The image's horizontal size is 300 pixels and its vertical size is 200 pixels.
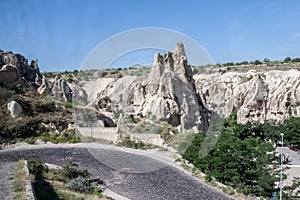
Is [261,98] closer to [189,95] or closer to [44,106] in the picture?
[189,95]

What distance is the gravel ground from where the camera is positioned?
670cm

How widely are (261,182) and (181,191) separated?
7.58 ft

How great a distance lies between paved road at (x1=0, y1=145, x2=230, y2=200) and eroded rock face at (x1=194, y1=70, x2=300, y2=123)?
11.4 m

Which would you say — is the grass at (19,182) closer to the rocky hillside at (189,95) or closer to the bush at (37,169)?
the bush at (37,169)

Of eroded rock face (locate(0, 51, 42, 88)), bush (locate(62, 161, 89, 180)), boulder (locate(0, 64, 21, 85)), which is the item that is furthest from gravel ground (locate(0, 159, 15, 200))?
eroded rock face (locate(0, 51, 42, 88))

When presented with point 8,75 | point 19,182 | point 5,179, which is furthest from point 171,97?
point 19,182

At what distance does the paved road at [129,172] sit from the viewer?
Answer: 9043 mm

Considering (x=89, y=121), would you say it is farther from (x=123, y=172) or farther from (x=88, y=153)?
(x=123, y=172)

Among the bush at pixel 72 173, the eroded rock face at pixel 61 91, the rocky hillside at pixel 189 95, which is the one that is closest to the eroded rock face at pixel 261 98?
the rocky hillside at pixel 189 95

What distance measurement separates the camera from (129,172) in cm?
1064

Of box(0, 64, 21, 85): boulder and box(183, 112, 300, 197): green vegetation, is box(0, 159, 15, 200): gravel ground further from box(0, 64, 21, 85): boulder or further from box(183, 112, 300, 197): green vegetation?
box(0, 64, 21, 85): boulder

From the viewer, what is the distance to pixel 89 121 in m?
15.5

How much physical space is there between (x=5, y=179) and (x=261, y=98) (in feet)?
71.6

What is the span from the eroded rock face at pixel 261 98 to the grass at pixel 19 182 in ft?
50.4
